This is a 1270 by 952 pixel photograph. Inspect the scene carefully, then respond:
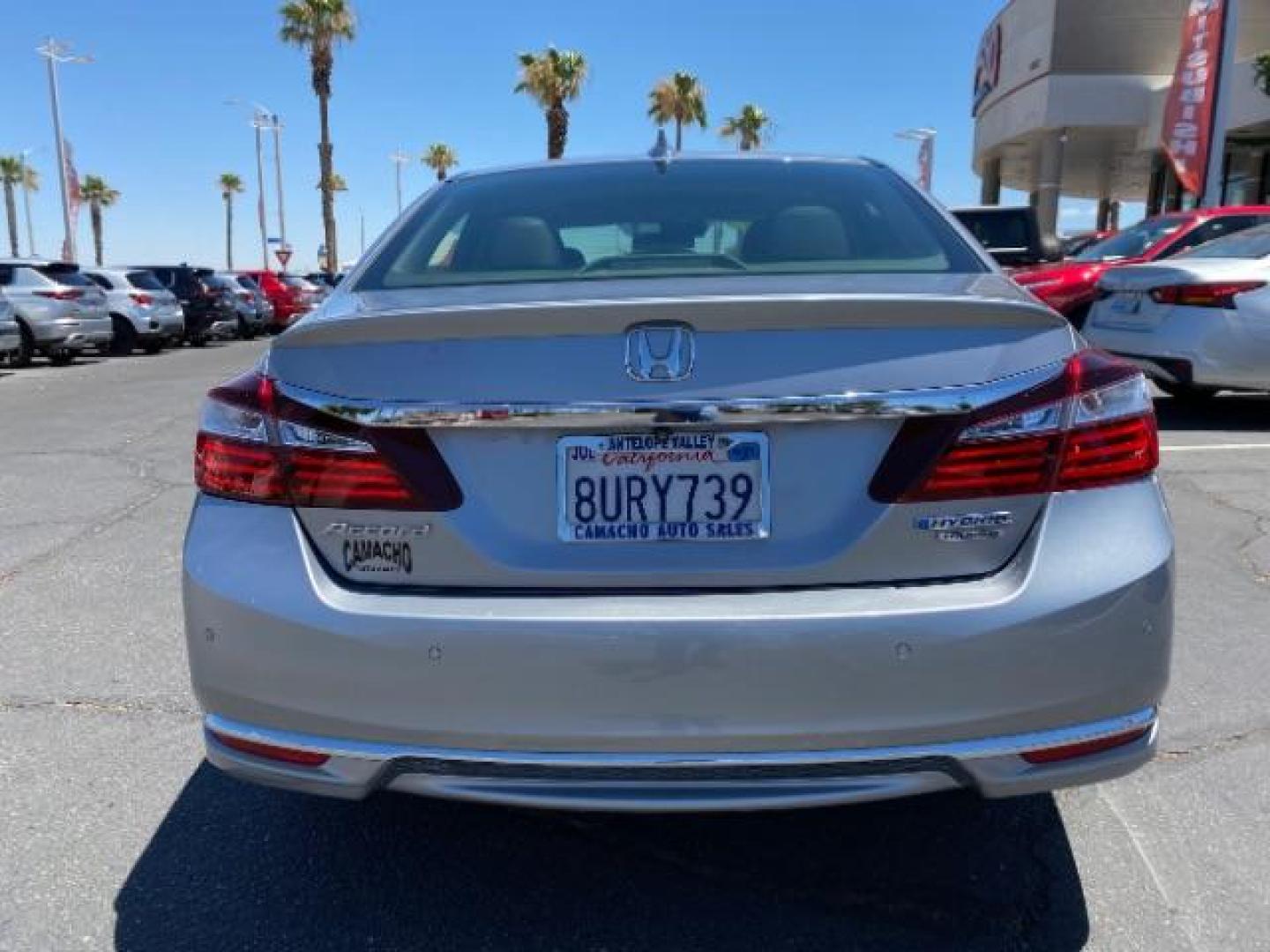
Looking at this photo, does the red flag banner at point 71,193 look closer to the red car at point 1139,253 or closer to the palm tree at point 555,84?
the palm tree at point 555,84

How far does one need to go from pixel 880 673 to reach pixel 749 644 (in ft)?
0.77

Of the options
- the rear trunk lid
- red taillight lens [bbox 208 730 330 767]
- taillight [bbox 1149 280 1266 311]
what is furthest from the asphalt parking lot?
taillight [bbox 1149 280 1266 311]

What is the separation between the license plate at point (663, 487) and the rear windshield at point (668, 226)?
65 cm

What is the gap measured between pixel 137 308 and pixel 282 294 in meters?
8.65

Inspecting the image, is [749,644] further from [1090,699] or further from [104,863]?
[104,863]

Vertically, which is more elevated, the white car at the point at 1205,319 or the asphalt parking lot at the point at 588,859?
the white car at the point at 1205,319

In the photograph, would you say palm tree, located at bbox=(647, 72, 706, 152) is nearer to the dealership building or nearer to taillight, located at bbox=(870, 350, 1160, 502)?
the dealership building

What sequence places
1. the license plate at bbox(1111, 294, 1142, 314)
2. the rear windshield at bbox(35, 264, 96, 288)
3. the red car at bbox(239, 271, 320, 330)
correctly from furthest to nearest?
1. the red car at bbox(239, 271, 320, 330)
2. the rear windshield at bbox(35, 264, 96, 288)
3. the license plate at bbox(1111, 294, 1142, 314)

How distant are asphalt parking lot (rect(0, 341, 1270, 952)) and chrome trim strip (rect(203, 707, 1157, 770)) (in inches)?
20.9

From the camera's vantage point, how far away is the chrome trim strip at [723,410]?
1981 mm

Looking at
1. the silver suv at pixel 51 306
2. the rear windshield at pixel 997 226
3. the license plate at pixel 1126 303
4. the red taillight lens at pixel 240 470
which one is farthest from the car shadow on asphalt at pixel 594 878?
the silver suv at pixel 51 306

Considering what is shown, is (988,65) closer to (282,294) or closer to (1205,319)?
(282,294)

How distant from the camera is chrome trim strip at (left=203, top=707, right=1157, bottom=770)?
6.57 ft

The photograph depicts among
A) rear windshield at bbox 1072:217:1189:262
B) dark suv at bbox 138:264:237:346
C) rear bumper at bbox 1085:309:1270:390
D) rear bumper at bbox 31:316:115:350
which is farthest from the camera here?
dark suv at bbox 138:264:237:346
